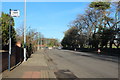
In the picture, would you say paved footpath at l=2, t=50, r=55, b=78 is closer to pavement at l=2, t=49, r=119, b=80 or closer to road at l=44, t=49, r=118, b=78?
pavement at l=2, t=49, r=119, b=80

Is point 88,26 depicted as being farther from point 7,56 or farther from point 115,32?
point 7,56

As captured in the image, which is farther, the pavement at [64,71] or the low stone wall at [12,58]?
the low stone wall at [12,58]

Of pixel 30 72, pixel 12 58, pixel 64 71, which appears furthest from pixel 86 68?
pixel 12 58

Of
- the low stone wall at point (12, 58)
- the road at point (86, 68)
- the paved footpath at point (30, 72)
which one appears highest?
the low stone wall at point (12, 58)

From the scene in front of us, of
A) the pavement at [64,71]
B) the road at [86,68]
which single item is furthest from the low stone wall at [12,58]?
the road at [86,68]

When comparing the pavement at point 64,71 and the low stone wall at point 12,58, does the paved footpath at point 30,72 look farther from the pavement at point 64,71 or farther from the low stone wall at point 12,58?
the low stone wall at point 12,58

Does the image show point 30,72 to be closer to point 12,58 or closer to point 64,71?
point 64,71

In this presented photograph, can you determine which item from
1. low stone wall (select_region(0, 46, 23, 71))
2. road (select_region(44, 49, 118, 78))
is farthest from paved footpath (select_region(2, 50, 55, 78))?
road (select_region(44, 49, 118, 78))

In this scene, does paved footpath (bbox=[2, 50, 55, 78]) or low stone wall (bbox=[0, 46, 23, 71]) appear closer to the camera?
paved footpath (bbox=[2, 50, 55, 78])

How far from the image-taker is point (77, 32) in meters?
64.5

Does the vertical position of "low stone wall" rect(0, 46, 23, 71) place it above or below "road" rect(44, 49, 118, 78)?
above

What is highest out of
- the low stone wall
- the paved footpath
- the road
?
the low stone wall

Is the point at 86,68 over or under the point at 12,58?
under

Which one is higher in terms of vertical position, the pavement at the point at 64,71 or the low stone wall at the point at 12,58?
the low stone wall at the point at 12,58
